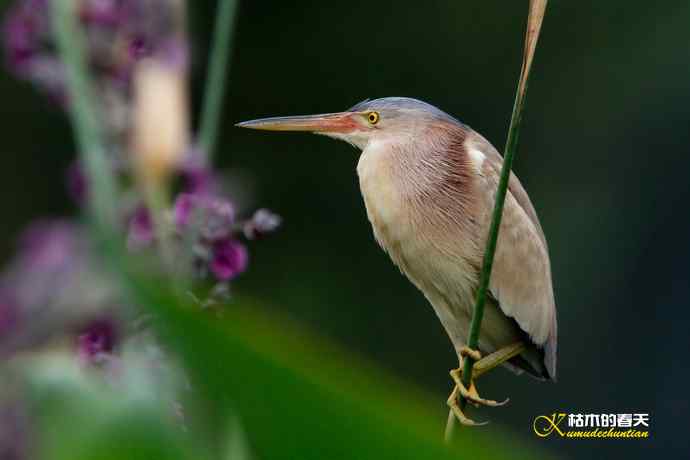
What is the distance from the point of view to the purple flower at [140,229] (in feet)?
2.27

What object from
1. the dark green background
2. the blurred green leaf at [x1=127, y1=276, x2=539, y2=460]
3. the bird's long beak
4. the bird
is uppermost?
the blurred green leaf at [x1=127, y1=276, x2=539, y2=460]

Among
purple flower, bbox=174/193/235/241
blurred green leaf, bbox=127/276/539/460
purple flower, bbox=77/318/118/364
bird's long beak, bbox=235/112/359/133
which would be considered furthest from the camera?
bird's long beak, bbox=235/112/359/133

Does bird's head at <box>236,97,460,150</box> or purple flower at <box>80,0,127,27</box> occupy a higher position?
purple flower at <box>80,0,127,27</box>

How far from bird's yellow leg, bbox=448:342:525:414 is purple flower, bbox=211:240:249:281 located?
0.50 feet

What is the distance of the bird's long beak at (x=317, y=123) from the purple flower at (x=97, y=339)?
1.28 ft

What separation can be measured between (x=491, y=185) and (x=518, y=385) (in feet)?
8.93

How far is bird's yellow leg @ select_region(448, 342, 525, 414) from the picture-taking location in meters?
0.84

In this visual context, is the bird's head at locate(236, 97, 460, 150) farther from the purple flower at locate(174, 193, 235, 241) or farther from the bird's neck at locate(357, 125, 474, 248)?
the purple flower at locate(174, 193, 235, 241)

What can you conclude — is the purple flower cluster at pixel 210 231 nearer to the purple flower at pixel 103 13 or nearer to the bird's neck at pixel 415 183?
the purple flower at pixel 103 13

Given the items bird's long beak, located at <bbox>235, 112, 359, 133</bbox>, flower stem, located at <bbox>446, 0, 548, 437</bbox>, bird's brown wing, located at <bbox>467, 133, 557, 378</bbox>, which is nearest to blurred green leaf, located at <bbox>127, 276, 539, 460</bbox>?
flower stem, located at <bbox>446, 0, 548, 437</bbox>

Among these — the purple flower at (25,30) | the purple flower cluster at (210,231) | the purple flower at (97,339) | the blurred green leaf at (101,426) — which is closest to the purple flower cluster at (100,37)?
the purple flower at (25,30)

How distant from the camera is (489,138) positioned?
3637mm

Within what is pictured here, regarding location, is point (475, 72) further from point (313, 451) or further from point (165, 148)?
point (313, 451)

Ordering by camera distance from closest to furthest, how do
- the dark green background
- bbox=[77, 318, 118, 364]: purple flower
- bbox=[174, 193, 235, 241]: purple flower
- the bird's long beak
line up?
1. bbox=[77, 318, 118, 364]: purple flower
2. bbox=[174, 193, 235, 241]: purple flower
3. the bird's long beak
4. the dark green background
